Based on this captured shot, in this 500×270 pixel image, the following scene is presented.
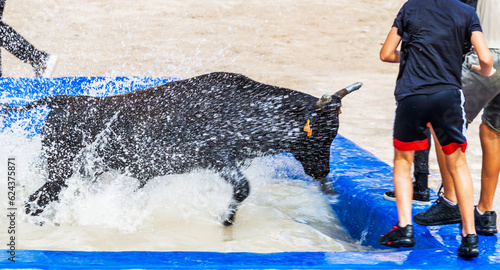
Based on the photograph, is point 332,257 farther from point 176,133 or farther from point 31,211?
point 31,211

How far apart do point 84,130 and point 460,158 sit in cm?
211

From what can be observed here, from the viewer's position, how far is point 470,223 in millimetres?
2570

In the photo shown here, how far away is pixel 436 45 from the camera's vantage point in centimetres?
265

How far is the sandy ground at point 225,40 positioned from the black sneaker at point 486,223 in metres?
4.46

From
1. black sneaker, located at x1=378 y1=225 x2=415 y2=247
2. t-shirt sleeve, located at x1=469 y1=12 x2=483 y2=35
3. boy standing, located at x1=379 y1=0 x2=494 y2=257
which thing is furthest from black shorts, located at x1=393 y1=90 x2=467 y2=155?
black sneaker, located at x1=378 y1=225 x2=415 y2=247

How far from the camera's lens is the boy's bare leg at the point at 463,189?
2.57 m

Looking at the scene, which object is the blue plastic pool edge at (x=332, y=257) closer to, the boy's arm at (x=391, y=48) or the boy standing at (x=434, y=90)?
the boy standing at (x=434, y=90)

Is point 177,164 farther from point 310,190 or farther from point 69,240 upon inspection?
point 310,190

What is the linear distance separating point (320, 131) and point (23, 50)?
389cm

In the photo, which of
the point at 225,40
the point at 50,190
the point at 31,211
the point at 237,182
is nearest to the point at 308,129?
the point at 237,182

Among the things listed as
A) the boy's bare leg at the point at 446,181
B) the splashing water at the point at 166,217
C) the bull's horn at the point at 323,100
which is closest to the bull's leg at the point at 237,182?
the splashing water at the point at 166,217

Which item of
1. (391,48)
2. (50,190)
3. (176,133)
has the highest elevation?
(391,48)

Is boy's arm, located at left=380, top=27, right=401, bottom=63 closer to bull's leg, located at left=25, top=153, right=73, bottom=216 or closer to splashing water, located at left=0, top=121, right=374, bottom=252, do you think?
splashing water, located at left=0, top=121, right=374, bottom=252

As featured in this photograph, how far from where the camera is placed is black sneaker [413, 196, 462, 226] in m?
3.03
